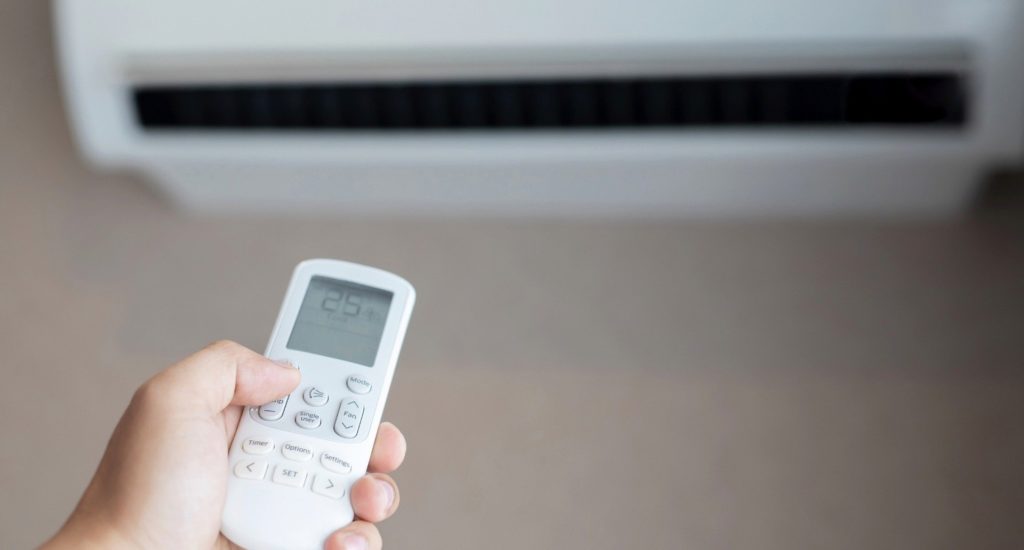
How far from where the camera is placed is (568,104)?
101 cm

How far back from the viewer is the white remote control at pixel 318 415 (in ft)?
2.00

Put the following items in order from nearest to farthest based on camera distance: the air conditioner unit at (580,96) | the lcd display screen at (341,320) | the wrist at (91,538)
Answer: the wrist at (91,538) < the lcd display screen at (341,320) < the air conditioner unit at (580,96)

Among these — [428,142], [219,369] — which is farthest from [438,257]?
[219,369]

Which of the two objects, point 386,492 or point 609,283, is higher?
point 386,492

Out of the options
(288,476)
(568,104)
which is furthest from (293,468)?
(568,104)

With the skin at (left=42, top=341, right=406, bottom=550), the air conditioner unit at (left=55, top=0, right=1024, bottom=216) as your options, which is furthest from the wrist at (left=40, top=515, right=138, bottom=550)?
the air conditioner unit at (left=55, top=0, right=1024, bottom=216)

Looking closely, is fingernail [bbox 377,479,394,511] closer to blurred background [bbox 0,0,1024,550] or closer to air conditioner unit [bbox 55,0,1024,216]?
blurred background [bbox 0,0,1024,550]

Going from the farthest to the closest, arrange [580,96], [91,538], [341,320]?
[580,96] < [341,320] < [91,538]

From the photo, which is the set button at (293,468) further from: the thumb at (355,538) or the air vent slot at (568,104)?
the air vent slot at (568,104)

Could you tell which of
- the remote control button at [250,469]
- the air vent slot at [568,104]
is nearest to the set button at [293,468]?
the remote control button at [250,469]

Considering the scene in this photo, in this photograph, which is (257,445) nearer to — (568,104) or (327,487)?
(327,487)

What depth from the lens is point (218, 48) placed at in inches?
39.4

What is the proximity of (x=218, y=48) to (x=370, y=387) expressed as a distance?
0.46 m

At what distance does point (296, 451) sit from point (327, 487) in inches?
1.1
